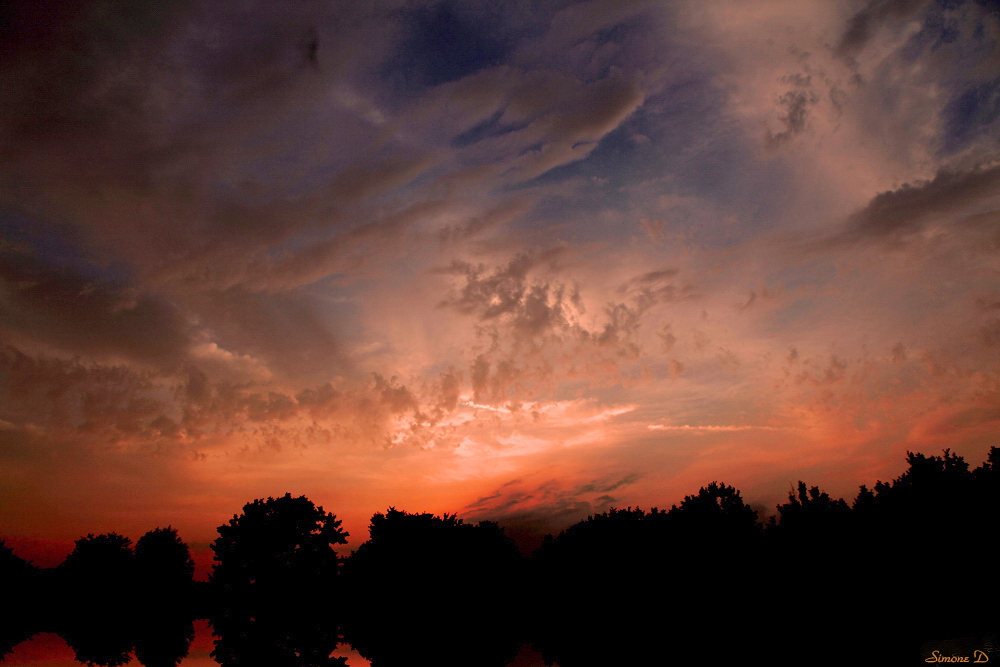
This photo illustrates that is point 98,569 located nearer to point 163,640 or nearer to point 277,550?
point 163,640

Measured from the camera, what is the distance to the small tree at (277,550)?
43.4m

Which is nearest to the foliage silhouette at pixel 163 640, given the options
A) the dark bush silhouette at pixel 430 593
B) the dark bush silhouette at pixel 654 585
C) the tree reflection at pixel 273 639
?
the tree reflection at pixel 273 639

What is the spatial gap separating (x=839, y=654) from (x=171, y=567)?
204 feet

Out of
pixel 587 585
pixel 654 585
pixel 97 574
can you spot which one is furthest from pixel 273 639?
pixel 654 585

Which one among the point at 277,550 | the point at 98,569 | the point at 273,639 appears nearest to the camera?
the point at 273,639

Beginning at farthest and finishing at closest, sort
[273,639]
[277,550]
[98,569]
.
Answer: [98,569] < [277,550] < [273,639]

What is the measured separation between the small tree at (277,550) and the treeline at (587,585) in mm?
130

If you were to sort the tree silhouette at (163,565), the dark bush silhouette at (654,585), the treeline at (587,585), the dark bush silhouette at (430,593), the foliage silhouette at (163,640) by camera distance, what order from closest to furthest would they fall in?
the treeline at (587,585)
the dark bush silhouette at (654,585)
the dark bush silhouette at (430,593)
the foliage silhouette at (163,640)
the tree silhouette at (163,565)

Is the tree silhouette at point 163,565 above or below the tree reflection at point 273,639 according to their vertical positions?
above

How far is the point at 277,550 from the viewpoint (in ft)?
148

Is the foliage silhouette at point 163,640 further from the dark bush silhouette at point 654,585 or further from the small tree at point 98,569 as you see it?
the dark bush silhouette at point 654,585

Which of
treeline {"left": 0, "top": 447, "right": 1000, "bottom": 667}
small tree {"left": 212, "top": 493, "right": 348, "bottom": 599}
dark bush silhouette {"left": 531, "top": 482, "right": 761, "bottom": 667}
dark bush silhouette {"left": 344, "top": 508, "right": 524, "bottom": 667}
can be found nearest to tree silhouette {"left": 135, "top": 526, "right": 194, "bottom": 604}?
treeline {"left": 0, "top": 447, "right": 1000, "bottom": 667}

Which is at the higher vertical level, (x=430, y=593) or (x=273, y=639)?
(x=430, y=593)

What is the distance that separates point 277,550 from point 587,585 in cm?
2976
